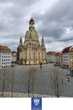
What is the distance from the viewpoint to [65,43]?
4664 mm

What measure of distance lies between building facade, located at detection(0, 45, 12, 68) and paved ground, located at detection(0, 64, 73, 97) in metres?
0.12

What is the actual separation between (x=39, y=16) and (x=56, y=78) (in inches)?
46.2

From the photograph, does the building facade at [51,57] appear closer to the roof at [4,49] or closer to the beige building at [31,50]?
the beige building at [31,50]

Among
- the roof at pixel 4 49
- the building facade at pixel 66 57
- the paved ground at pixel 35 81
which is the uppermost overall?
the roof at pixel 4 49

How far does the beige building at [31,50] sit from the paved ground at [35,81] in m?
0.12

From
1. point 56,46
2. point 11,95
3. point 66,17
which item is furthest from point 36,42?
point 11,95

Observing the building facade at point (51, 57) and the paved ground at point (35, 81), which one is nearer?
the building facade at point (51, 57)

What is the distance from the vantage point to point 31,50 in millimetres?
4586

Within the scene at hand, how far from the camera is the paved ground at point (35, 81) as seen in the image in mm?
4727

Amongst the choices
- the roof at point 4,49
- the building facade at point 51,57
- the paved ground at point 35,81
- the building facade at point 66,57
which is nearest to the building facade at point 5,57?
the roof at point 4,49

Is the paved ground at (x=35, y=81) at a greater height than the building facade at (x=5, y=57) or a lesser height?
lesser

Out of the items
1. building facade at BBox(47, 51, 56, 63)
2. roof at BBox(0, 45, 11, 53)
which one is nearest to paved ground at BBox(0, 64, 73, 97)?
building facade at BBox(47, 51, 56, 63)

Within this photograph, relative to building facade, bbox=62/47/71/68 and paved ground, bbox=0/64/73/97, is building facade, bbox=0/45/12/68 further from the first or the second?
building facade, bbox=62/47/71/68

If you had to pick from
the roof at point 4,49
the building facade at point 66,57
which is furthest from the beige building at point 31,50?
the building facade at point 66,57
